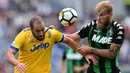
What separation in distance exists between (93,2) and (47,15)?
2.65m

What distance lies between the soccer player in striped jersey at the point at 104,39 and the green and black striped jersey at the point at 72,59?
2550 mm

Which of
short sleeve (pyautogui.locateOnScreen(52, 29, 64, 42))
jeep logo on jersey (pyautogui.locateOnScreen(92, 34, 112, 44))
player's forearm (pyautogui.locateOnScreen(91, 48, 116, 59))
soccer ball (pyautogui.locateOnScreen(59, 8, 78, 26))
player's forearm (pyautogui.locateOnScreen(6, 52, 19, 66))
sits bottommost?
player's forearm (pyautogui.locateOnScreen(91, 48, 116, 59))

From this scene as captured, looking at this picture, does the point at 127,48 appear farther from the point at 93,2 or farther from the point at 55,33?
the point at 55,33

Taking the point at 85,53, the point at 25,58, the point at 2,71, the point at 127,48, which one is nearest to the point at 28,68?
the point at 25,58

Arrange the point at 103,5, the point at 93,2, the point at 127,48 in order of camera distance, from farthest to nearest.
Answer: the point at 93,2 → the point at 127,48 → the point at 103,5

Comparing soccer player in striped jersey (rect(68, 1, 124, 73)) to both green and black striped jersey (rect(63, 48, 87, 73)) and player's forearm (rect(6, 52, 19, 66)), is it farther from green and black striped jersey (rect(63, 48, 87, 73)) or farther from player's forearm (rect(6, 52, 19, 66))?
green and black striped jersey (rect(63, 48, 87, 73))

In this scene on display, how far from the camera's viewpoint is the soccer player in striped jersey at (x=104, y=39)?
37.3 ft

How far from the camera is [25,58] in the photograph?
1199 cm

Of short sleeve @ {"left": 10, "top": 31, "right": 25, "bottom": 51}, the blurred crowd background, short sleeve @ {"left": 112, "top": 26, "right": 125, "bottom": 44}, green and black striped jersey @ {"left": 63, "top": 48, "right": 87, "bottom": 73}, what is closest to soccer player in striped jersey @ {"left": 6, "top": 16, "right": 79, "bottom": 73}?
short sleeve @ {"left": 10, "top": 31, "right": 25, "bottom": 51}

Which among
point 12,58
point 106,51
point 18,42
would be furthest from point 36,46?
point 106,51

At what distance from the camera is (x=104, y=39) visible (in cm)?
1160

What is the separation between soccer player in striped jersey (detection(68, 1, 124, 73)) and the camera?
1138cm

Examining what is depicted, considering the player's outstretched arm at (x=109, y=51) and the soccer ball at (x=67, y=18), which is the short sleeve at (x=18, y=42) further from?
the player's outstretched arm at (x=109, y=51)

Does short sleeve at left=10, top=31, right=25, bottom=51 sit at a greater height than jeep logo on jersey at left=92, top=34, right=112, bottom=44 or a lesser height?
greater
